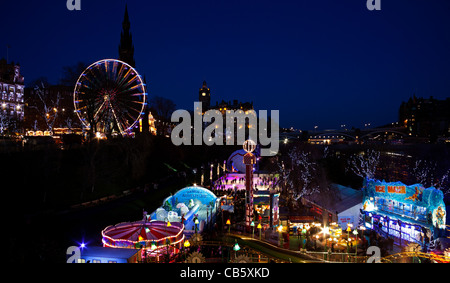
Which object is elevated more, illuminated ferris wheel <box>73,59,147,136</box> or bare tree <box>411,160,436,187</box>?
illuminated ferris wheel <box>73,59,147,136</box>

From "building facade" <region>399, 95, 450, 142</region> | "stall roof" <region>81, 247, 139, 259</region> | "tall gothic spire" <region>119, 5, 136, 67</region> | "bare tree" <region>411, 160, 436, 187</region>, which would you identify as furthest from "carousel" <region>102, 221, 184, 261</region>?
"building facade" <region>399, 95, 450, 142</region>

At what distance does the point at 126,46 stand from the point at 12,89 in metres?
21.1

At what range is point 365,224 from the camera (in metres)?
18.5

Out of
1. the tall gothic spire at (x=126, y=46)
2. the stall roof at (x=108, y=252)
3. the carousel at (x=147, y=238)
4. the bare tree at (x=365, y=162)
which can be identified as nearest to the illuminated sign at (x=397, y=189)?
the carousel at (x=147, y=238)

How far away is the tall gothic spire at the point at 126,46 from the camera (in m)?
60.6

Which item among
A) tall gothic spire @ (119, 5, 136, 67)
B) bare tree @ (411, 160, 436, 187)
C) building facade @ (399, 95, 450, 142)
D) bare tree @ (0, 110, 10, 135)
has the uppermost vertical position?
tall gothic spire @ (119, 5, 136, 67)

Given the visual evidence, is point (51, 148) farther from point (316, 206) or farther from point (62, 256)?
point (316, 206)

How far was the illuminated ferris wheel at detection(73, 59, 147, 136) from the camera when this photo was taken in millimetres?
28828

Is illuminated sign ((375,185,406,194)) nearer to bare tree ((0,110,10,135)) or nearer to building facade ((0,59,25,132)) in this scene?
bare tree ((0,110,10,135))

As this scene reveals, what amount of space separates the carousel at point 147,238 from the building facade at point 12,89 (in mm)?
48636

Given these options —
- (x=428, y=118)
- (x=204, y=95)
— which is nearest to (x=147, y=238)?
(x=428, y=118)

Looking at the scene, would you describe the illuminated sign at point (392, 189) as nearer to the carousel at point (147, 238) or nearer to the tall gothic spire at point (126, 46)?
the carousel at point (147, 238)

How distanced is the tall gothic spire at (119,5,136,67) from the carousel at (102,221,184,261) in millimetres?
53410
